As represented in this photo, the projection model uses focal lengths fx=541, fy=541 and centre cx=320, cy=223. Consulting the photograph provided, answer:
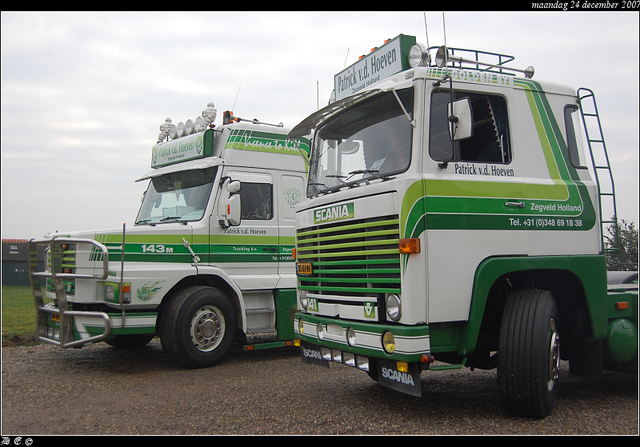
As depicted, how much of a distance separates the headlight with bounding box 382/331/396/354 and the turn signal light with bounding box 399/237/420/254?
731mm

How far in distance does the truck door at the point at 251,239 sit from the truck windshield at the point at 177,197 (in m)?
0.34

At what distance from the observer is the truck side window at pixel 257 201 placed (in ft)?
27.9

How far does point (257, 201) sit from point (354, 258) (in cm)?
378

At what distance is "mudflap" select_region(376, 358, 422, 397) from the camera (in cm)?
461

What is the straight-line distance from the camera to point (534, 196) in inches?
206

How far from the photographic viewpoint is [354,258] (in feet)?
16.9

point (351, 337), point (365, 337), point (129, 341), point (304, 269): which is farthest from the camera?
point (129, 341)

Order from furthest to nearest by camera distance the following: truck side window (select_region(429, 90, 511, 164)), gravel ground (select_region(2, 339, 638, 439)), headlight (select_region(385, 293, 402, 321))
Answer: truck side window (select_region(429, 90, 511, 164))
gravel ground (select_region(2, 339, 638, 439))
headlight (select_region(385, 293, 402, 321))

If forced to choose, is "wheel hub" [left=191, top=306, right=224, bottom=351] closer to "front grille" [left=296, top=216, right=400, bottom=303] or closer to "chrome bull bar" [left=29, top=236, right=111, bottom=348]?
"chrome bull bar" [left=29, top=236, right=111, bottom=348]

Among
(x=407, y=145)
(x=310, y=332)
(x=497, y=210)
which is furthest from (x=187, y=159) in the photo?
(x=497, y=210)

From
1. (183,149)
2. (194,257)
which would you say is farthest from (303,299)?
(183,149)

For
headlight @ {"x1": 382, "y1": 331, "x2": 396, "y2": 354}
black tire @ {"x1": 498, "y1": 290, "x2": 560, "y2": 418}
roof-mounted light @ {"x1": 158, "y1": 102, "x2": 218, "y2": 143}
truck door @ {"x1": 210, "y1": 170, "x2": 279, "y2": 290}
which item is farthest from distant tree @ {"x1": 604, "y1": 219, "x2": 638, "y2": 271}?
roof-mounted light @ {"x1": 158, "y1": 102, "x2": 218, "y2": 143}

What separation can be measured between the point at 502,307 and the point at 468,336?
0.82 metres

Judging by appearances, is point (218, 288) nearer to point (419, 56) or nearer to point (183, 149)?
point (183, 149)
